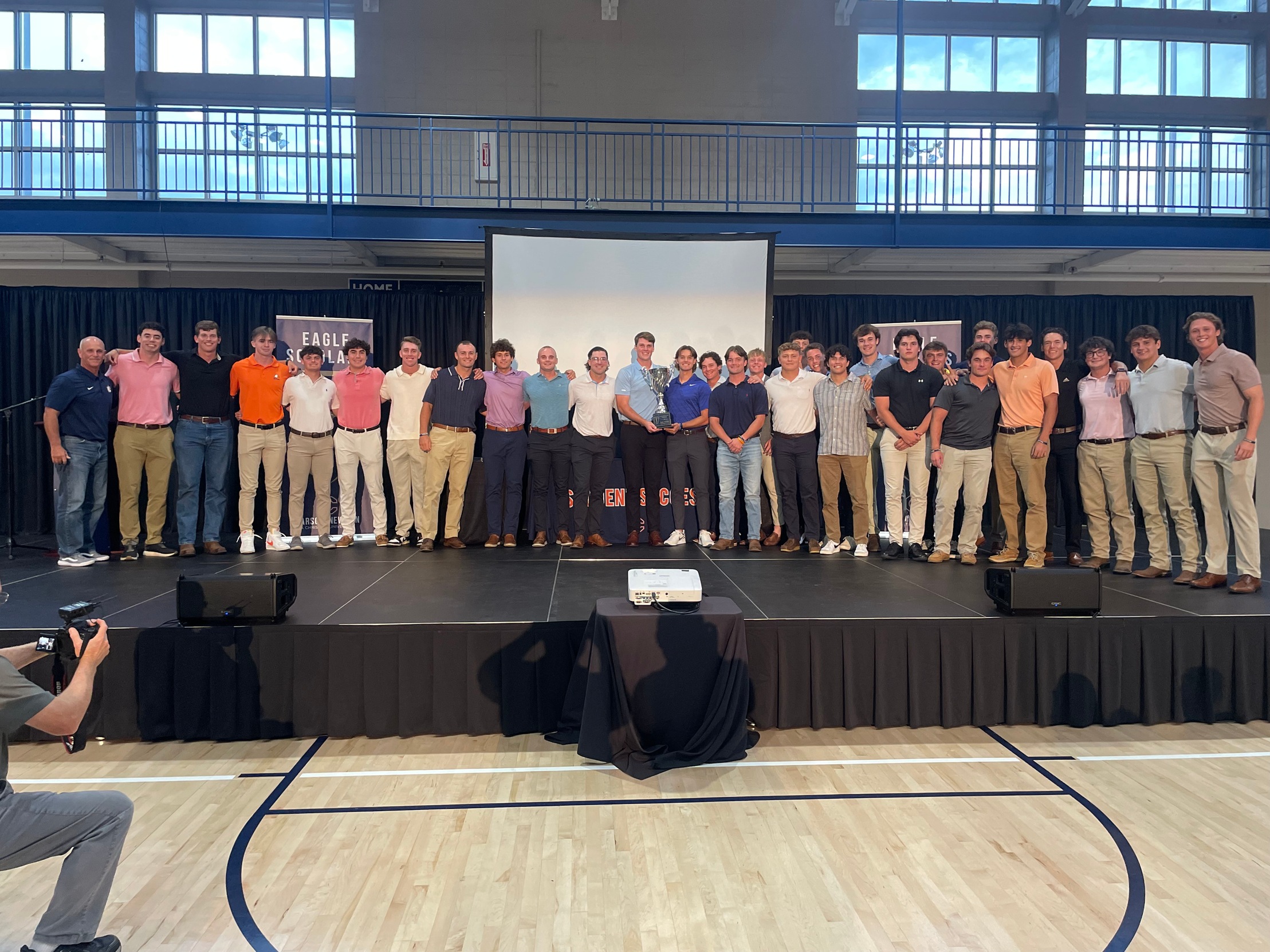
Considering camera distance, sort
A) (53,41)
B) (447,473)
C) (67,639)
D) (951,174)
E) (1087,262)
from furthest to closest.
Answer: (951,174), (53,41), (1087,262), (447,473), (67,639)

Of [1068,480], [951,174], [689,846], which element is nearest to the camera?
[689,846]

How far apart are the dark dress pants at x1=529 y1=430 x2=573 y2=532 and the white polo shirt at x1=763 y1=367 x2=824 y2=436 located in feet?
4.80

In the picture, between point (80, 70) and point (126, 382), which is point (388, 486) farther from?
point (80, 70)

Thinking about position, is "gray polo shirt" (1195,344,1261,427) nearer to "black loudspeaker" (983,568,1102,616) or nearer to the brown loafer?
the brown loafer

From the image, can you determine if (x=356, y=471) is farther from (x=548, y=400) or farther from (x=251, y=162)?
(x=251, y=162)

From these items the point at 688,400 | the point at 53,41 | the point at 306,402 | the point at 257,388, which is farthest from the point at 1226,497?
the point at 53,41

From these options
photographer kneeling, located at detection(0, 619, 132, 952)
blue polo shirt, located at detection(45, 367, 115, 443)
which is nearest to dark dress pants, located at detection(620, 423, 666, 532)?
blue polo shirt, located at detection(45, 367, 115, 443)

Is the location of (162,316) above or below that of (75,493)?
above

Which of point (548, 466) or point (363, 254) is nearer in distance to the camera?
point (548, 466)

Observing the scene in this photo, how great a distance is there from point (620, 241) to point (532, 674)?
4.52m

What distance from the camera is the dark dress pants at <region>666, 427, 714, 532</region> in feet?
17.8

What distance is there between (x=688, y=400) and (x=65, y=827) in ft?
14.1

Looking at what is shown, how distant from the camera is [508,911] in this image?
6.40 ft

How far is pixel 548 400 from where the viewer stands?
5.46 metres
